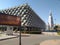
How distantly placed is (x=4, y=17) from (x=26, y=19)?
94.9 metres

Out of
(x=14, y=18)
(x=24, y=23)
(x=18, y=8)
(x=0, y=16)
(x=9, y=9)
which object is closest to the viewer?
(x=0, y=16)

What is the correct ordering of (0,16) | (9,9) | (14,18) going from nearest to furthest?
(0,16), (14,18), (9,9)

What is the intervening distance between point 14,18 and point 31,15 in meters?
98.0

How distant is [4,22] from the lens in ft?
28.0

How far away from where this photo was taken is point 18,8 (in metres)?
109

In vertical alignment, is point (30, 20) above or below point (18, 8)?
below

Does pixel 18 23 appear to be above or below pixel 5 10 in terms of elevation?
below

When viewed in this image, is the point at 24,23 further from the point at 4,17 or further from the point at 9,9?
the point at 4,17

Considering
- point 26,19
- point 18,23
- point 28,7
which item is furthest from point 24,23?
point 18,23

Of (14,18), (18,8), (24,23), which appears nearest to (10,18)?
(14,18)

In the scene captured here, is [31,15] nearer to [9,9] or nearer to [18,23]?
[9,9]

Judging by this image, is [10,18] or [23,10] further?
[23,10]

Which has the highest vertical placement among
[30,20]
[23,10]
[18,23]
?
[23,10]

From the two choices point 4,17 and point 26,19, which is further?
point 26,19
